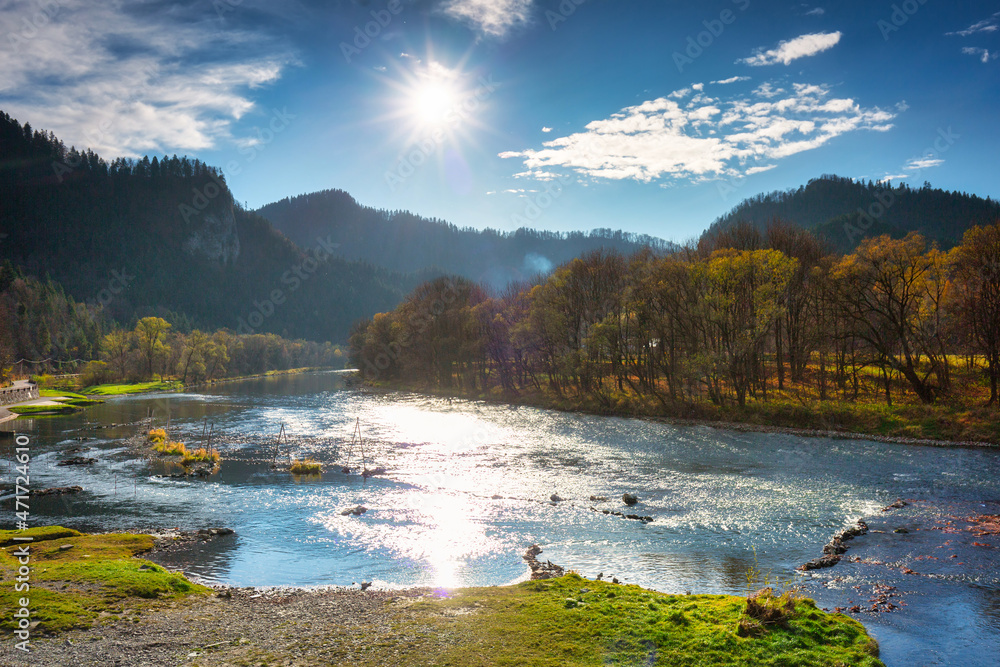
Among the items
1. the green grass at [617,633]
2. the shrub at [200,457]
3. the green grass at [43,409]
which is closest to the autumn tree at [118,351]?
the green grass at [43,409]

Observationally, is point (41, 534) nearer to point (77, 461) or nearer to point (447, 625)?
point (447, 625)

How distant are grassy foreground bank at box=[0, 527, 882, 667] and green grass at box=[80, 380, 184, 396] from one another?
3776 inches

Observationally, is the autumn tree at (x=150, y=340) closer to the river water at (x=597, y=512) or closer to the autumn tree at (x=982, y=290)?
the river water at (x=597, y=512)

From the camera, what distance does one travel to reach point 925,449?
3509cm

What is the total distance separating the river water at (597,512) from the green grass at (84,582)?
195 cm

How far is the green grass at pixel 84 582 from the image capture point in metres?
11.9

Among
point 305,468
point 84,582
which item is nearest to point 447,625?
point 84,582

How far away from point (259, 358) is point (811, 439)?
6214 inches

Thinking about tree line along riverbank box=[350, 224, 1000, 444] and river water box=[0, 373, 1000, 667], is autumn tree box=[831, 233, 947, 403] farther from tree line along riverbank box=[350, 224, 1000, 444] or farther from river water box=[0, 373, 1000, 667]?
river water box=[0, 373, 1000, 667]

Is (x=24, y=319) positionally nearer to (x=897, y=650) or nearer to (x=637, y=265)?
(x=637, y=265)

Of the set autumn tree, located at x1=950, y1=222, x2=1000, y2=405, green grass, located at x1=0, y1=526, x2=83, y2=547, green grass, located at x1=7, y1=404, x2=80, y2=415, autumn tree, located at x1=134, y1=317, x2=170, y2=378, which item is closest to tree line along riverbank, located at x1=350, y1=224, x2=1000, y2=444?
autumn tree, located at x1=950, y1=222, x2=1000, y2=405

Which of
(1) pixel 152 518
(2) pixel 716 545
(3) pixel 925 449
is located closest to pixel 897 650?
(2) pixel 716 545

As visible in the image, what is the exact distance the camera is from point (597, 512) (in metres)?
23.2

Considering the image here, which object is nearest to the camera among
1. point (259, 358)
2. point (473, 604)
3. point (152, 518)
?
point (473, 604)
